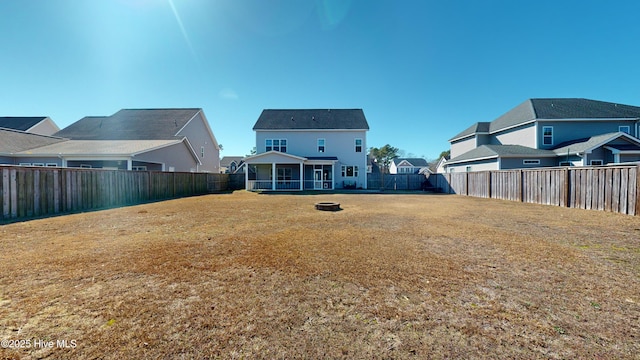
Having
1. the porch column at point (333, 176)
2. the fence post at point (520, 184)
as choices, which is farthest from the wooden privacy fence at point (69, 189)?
the fence post at point (520, 184)

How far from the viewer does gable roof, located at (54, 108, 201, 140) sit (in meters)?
22.4

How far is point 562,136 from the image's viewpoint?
2203 centimetres

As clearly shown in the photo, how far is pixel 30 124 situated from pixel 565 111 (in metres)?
53.4

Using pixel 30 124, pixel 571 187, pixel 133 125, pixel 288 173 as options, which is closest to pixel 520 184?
pixel 571 187

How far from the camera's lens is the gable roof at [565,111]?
21906 millimetres

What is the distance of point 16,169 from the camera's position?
7.74m

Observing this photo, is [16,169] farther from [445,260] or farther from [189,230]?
[445,260]

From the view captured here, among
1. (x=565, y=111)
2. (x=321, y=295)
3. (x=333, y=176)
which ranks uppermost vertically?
(x=565, y=111)

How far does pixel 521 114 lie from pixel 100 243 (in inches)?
1241

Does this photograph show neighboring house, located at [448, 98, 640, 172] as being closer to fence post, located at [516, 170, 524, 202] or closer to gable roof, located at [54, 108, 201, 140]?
fence post, located at [516, 170, 524, 202]

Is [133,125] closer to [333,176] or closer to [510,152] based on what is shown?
[333,176]

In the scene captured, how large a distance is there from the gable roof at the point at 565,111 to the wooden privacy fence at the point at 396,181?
983 cm

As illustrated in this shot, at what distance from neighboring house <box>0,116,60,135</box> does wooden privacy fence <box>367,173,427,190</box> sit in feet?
119

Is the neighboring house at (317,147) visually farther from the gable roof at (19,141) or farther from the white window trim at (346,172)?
the gable roof at (19,141)
